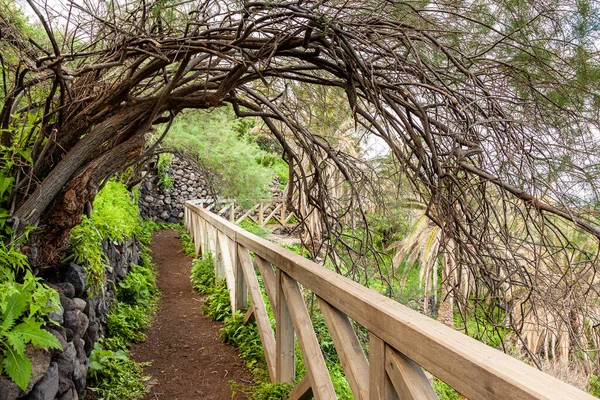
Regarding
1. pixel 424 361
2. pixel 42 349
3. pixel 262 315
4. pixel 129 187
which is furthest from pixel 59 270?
pixel 129 187

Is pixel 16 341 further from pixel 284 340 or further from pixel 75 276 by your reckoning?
pixel 284 340

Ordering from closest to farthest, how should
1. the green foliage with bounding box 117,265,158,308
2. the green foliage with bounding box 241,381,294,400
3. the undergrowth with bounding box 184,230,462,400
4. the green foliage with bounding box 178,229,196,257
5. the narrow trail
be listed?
the green foliage with bounding box 241,381,294,400 < the undergrowth with bounding box 184,230,462,400 < the narrow trail < the green foliage with bounding box 117,265,158,308 < the green foliage with bounding box 178,229,196,257

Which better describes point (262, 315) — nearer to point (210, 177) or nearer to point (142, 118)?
point (142, 118)

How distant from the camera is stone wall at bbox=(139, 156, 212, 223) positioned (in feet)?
56.2

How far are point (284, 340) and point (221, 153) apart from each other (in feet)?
29.6

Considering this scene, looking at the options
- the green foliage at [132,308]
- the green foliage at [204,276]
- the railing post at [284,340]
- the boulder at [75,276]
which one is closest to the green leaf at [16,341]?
the boulder at [75,276]

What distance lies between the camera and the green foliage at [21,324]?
212 centimetres

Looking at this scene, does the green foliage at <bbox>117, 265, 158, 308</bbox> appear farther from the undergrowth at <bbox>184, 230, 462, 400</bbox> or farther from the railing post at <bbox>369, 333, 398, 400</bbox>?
the railing post at <bbox>369, 333, 398, 400</bbox>

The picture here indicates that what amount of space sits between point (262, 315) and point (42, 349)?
1765 mm

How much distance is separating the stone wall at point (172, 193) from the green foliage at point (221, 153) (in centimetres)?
311

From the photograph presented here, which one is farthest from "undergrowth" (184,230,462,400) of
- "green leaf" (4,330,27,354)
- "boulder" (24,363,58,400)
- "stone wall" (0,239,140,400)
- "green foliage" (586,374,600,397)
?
"green foliage" (586,374,600,397)

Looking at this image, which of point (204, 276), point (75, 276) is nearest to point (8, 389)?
point (75, 276)

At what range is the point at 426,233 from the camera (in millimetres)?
9945

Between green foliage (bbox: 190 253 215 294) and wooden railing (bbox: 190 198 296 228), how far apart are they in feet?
32.5
